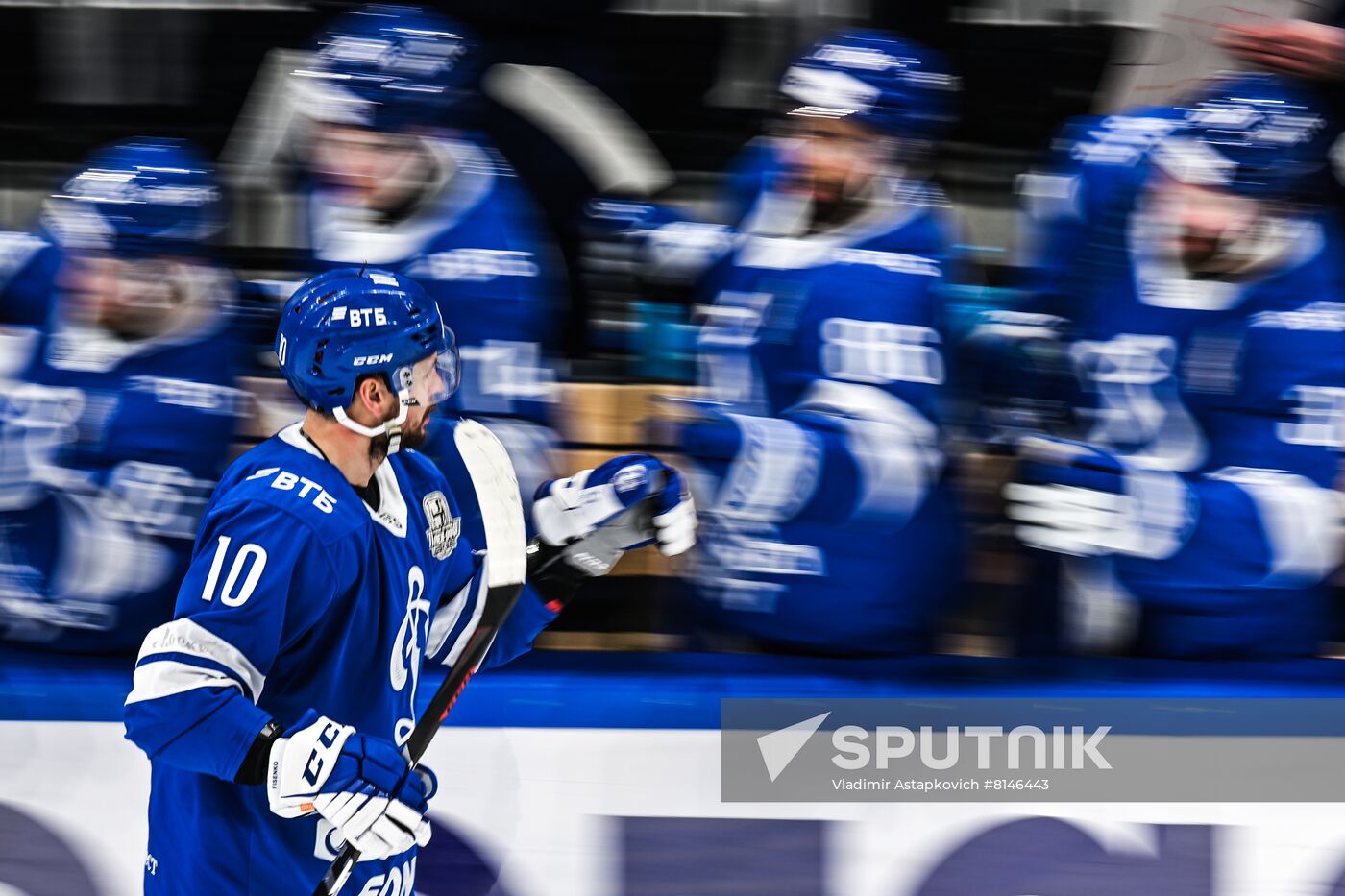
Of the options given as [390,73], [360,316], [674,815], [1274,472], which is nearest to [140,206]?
[390,73]

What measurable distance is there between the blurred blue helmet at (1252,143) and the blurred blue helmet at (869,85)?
0.45 m

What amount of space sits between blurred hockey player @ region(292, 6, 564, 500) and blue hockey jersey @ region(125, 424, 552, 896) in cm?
44

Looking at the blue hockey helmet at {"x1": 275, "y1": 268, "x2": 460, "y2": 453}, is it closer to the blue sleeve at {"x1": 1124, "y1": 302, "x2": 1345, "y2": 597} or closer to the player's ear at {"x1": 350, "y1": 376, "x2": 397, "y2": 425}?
the player's ear at {"x1": 350, "y1": 376, "x2": 397, "y2": 425}

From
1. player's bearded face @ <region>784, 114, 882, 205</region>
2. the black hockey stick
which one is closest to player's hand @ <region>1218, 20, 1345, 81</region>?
player's bearded face @ <region>784, 114, 882, 205</region>

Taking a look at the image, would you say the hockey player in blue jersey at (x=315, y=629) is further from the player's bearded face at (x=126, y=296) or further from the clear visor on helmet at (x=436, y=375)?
the player's bearded face at (x=126, y=296)

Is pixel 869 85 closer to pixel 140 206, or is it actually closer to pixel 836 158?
pixel 836 158

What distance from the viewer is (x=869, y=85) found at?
304 centimetres

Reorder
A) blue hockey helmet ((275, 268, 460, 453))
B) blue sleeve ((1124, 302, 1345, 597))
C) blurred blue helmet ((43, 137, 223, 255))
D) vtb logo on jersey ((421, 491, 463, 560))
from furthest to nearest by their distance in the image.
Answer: blurred blue helmet ((43, 137, 223, 255)) < blue sleeve ((1124, 302, 1345, 597)) < vtb logo on jersey ((421, 491, 463, 560)) < blue hockey helmet ((275, 268, 460, 453))

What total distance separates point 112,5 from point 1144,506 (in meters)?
2.23

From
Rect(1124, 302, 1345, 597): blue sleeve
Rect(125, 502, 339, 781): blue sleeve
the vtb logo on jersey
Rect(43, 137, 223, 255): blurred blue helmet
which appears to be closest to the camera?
Rect(125, 502, 339, 781): blue sleeve

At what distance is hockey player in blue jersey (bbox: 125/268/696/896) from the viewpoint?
90.4 inches

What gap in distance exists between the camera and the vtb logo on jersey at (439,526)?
265 centimetres

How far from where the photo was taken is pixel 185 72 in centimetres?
346

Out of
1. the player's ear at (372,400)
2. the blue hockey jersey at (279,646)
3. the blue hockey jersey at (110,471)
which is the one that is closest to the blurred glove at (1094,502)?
the blue hockey jersey at (279,646)
